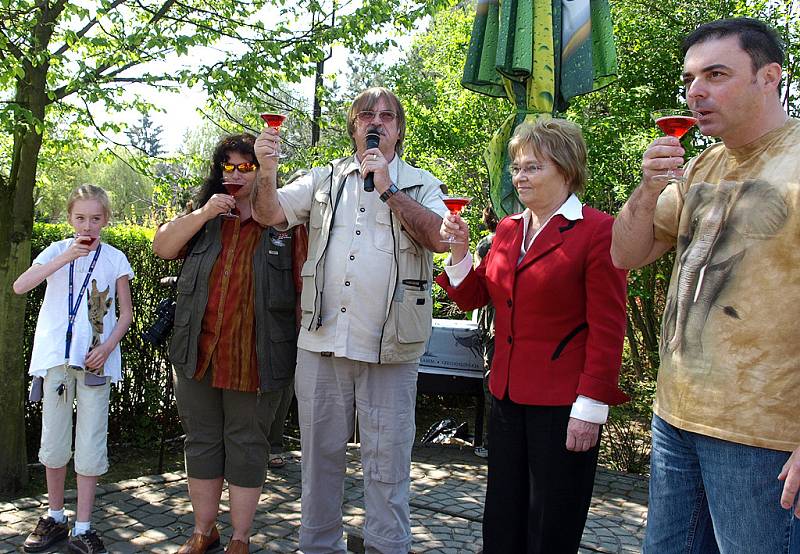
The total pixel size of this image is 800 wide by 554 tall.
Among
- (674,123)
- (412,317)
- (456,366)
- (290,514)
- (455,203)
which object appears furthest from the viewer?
(456,366)

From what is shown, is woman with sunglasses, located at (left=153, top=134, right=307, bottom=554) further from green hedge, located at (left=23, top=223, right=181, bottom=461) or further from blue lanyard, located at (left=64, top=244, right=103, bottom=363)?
green hedge, located at (left=23, top=223, right=181, bottom=461)

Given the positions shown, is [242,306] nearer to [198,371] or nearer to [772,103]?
[198,371]

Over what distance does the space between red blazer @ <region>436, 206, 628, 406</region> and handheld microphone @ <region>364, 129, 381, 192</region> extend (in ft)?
2.63

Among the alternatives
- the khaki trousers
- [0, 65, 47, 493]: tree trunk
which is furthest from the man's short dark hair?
[0, 65, 47, 493]: tree trunk

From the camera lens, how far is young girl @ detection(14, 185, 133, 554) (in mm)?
3738

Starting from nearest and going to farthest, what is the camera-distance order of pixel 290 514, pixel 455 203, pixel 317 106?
pixel 455 203 < pixel 290 514 < pixel 317 106

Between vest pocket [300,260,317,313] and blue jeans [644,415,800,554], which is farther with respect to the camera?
vest pocket [300,260,317,313]

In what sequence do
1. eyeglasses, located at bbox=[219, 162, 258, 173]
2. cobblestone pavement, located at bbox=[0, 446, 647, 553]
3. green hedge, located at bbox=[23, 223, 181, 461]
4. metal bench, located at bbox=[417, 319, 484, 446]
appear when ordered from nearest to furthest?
eyeglasses, located at bbox=[219, 162, 258, 173], cobblestone pavement, located at bbox=[0, 446, 647, 553], green hedge, located at bbox=[23, 223, 181, 461], metal bench, located at bbox=[417, 319, 484, 446]

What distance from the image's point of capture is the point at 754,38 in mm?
1943

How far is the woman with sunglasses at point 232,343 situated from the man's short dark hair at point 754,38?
230cm

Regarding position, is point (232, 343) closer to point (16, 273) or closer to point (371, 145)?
point (371, 145)

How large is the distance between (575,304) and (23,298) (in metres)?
4.17

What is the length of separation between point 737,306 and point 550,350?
2.64 ft

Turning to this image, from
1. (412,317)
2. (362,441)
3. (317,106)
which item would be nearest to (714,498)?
(412,317)
